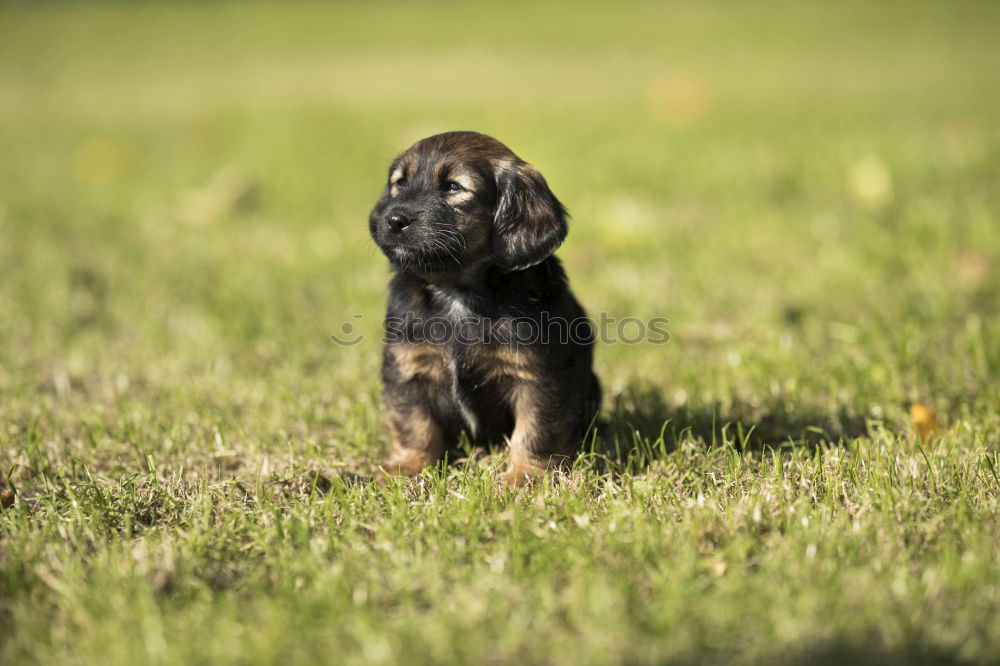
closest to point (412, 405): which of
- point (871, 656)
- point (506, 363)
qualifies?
point (506, 363)

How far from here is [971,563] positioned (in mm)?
2438

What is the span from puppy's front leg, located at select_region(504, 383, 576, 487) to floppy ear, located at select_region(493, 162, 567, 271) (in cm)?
45

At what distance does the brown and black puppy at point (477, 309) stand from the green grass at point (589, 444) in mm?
208

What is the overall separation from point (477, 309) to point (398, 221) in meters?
0.41

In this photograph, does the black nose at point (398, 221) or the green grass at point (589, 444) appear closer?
the green grass at point (589, 444)

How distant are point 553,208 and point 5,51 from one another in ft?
81.1

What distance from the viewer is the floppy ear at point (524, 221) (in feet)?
10.3

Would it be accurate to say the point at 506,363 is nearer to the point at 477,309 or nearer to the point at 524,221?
the point at 477,309

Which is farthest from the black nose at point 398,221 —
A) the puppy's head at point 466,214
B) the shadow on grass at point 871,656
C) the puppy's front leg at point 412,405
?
the shadow on grass at point 871,656

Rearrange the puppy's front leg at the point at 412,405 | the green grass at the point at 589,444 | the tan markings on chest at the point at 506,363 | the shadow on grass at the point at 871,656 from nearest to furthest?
1. the shadow on grass at the point at 871,656
2. the green grass at the point at 589,444
3. the tan markings on chest at the point at 506,363
4. the puppy's front leg at the point at 412,405

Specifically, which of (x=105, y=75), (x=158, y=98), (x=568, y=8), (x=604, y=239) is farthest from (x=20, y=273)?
(x=568, y=8)

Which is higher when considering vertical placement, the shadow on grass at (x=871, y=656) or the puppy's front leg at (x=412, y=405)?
the puppy's front leg at (x=412, y=405)

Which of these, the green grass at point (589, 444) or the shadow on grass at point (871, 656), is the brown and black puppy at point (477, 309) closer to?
the green grass at point (589, 444)

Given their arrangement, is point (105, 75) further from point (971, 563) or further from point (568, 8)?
point (971, 563)
